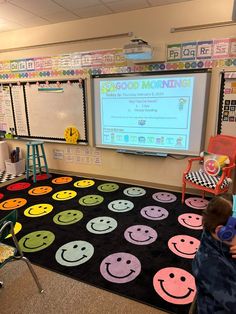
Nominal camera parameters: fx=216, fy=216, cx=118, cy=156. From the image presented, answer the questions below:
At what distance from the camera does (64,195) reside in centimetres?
315

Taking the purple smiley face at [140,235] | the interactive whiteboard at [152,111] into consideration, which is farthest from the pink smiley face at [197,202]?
the purple smiley face at [140,235]

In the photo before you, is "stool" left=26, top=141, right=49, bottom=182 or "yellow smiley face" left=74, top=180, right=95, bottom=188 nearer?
"yellow smiley face" left=74, top=180, right=95, bottom=188

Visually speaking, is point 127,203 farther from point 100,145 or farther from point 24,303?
point 24,303

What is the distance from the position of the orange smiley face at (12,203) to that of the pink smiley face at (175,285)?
202 cm

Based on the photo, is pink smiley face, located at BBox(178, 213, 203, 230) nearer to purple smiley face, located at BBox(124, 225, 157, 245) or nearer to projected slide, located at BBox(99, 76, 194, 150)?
purple smiley face, located at BBox(124, 225, 157, 245)

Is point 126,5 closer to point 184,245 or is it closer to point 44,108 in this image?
point 44,108

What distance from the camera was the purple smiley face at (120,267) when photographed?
1.69 metres

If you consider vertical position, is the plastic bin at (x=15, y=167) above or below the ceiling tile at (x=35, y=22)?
below

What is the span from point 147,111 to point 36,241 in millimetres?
2175

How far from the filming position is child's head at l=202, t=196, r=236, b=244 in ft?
3.00

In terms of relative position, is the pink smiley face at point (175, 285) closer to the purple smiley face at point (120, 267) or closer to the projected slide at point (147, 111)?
the purple smiley face at point (120, 267)

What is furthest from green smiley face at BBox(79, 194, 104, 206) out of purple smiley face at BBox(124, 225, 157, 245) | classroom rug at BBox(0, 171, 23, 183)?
classroom rug at BBox(0, 171, 23, 183)

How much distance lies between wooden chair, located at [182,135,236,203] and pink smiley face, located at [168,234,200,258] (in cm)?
64

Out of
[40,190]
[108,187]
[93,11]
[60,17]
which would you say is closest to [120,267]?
[108,187]
